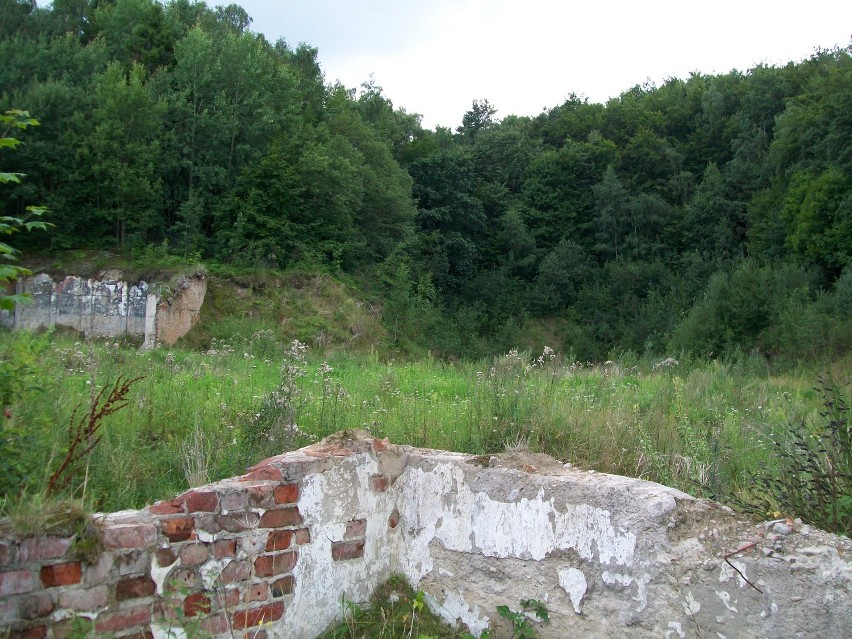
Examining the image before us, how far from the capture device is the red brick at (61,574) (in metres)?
3.04

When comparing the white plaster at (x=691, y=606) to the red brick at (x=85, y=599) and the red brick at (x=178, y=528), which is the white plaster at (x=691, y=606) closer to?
the red brick at (x=178, y=528)

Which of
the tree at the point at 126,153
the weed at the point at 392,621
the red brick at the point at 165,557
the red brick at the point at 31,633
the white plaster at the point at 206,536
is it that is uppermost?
the tree at the point at 126,153

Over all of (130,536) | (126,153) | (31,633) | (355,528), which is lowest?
(31,633)

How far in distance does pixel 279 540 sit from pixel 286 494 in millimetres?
241

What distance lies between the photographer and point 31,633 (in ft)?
9.79

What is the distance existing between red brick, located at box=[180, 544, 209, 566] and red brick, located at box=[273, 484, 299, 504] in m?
0.46

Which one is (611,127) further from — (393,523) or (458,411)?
(393,523)

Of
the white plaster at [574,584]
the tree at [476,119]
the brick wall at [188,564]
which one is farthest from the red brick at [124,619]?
the tree at [476,119]

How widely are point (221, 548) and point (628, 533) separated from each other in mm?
2014

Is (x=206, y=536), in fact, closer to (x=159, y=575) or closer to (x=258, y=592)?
(x=159, y=575)

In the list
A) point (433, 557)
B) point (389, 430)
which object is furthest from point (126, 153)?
point (433, 557)

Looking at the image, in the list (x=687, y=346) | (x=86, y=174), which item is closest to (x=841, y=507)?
(x=86, y=174)

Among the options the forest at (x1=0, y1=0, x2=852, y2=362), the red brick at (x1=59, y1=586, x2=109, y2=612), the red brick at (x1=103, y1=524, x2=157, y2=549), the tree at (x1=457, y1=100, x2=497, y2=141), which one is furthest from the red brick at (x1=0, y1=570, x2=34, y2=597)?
the tree at (x1=457, y1=100, x2=497, y2=141)

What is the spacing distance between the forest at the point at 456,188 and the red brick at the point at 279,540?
54.7 ft
